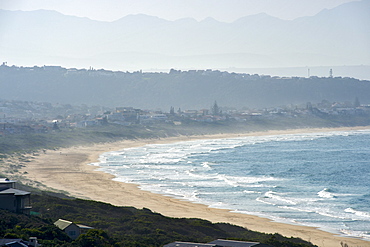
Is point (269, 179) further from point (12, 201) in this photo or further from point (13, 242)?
point (13, 242)

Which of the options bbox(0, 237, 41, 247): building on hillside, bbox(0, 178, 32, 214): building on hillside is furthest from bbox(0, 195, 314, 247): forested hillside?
bbox(0, 178, 32, 214): building on hillside

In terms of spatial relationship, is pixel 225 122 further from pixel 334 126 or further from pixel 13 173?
pixel 13 173

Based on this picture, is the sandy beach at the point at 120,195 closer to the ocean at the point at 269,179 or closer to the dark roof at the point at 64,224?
the ocean at the point at 269,179

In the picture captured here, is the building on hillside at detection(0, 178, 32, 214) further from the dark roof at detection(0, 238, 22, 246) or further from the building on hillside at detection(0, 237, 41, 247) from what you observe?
the dark roof at detection(0, 238, 22, 246)

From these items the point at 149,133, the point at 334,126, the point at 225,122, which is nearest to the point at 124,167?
the point at 149,133

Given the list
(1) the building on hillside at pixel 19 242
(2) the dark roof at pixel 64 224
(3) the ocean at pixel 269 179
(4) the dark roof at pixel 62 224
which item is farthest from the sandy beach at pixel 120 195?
(1) the building on hillside at pixel 19 242

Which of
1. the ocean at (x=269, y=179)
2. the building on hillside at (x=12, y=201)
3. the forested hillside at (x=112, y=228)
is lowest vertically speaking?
the ocean at (x=269, y=179)
